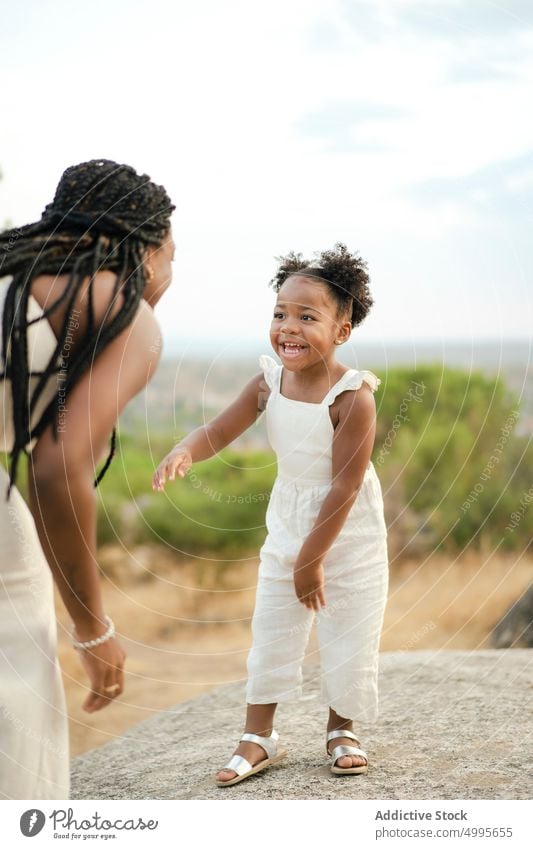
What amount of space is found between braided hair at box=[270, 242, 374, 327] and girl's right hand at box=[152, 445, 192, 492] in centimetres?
37

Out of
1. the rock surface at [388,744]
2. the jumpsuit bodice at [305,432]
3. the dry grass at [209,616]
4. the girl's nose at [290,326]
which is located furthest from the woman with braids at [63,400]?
the dry grass at [209,616]

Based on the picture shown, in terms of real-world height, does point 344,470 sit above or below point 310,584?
above

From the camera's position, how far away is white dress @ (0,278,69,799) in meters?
1.50

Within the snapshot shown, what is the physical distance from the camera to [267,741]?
6.48 feet

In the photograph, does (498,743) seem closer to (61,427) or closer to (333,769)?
(333,769)

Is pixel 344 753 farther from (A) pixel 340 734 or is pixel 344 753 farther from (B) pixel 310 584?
(B) pixel 310 584

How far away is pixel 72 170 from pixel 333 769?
1203 mm

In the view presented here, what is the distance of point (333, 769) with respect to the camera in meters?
1.96

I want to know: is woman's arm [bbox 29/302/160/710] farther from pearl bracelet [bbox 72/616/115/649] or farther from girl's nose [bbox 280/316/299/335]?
girl's nose [bbox 280/316/299/335]

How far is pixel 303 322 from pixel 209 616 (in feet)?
12.4

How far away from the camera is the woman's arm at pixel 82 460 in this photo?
135cm

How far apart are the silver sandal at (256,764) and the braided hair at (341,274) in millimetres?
822

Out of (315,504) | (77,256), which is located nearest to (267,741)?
(315,504)

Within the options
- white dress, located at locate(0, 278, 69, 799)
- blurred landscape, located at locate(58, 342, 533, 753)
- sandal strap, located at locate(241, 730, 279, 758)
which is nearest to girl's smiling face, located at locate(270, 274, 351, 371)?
white dress, located at locate(0, 278, 69, 799)
